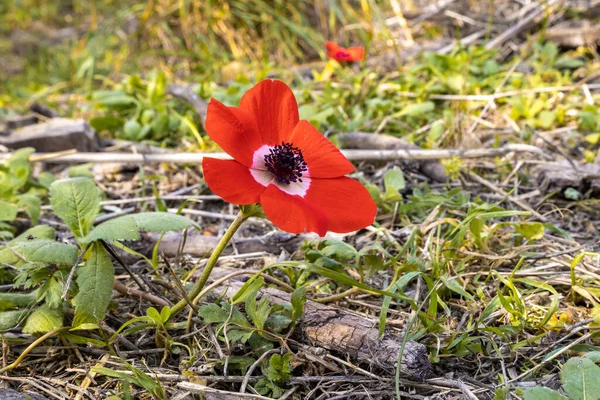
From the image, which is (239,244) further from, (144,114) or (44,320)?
(144,114)

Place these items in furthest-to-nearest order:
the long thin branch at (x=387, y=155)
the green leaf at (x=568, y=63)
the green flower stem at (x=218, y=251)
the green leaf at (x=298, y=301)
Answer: the green leaf at (x=568, y=63) < the long thin branch at (x=387, y=155) < the green leaf at (x=298, y=301) < the green flower stem at (x=218, y=251)

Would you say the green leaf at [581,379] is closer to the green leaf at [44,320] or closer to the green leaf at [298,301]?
the green leaf at [298,301]

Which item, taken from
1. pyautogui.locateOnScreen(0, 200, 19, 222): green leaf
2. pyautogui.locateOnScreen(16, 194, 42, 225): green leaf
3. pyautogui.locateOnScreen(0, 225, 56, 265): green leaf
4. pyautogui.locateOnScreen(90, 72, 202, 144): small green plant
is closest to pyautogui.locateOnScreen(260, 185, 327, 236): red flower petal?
pyautogui.locateOnScreen(0, 225, 56, 265): green leaf

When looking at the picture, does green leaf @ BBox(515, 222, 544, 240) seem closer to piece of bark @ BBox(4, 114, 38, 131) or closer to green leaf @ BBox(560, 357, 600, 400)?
green leaf @ BBox(560, 357, 600, 400)

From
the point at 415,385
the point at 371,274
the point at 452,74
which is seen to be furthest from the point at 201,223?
the point at 452,74

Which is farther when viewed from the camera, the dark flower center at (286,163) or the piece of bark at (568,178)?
the piece of bark at (568,178)

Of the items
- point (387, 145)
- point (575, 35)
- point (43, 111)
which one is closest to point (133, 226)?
point (387, 145)

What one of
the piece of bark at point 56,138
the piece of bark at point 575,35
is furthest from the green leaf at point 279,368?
the piece of bark at point 575,35
